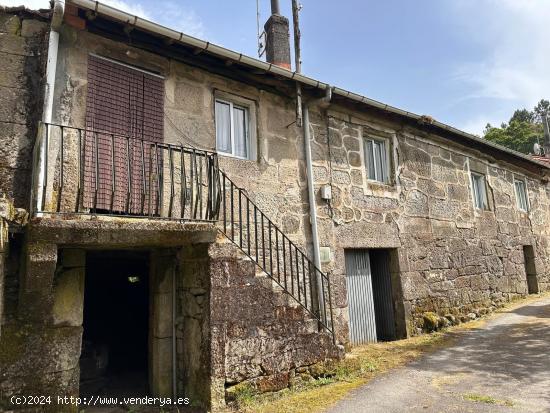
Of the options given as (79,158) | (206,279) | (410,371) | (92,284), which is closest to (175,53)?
(79,158)

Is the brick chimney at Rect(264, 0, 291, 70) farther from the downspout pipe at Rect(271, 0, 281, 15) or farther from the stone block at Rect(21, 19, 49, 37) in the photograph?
the stone block at Rect(21, 19, 49, 37)

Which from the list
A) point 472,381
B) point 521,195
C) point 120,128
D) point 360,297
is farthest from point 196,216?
point 521,195

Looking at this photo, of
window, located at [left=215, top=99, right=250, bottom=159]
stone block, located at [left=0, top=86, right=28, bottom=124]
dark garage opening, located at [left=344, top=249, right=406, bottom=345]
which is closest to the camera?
stone block, located at [left=0, top=86, right=28, bottom=124]

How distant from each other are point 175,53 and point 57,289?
3.17 m

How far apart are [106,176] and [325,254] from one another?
132 inches

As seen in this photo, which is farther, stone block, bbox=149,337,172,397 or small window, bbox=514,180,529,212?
small window, bbox=514,180,529,212

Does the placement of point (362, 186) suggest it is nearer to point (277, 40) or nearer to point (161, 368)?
point (277, 40)

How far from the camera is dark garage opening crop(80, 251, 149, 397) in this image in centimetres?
602

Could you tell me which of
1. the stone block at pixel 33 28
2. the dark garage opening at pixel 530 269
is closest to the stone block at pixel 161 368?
the stone block at pixel 33 28

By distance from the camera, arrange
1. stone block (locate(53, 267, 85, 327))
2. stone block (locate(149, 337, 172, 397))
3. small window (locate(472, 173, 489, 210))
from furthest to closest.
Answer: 1. small window (locate(472, 173, 489, 210))
2. stone block (locate(149, 337, 172, 397))
3. stone block (locate(53, 267, 85, 327))

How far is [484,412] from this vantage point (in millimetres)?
3885

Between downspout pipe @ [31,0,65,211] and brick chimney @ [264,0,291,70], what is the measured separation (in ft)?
13.6

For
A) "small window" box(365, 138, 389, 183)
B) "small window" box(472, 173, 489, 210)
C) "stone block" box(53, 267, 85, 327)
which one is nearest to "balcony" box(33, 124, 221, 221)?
"stone block" box(53, 267, 85, 327)

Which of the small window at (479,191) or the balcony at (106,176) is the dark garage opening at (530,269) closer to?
the small window at (479,191)
